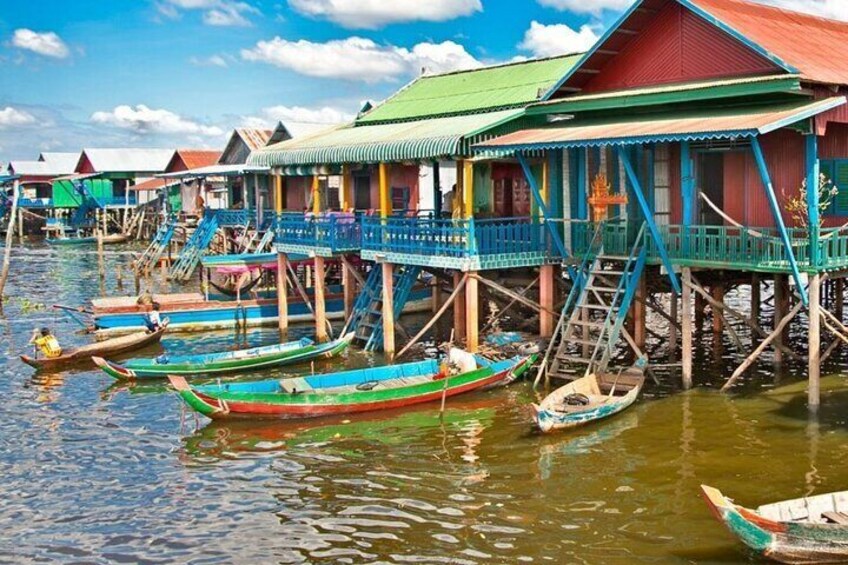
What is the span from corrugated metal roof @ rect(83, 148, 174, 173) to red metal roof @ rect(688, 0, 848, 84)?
5290 centimetres

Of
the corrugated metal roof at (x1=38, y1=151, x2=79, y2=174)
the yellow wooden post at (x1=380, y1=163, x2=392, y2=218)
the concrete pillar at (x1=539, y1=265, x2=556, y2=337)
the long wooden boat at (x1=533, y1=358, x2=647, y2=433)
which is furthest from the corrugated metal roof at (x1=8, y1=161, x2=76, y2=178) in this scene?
the long wooden boat at (x1=533, y1=358, x2=647, y2=433)

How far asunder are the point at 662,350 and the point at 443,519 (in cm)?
1250

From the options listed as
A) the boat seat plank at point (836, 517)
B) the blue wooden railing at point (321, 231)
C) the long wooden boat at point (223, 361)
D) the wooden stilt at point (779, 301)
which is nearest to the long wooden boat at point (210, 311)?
the blue wooden railing at point (321, 231)

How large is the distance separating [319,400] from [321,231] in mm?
9060

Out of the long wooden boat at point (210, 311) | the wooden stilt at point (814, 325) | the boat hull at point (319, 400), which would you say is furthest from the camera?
the long wooden boat at point (210, 311)

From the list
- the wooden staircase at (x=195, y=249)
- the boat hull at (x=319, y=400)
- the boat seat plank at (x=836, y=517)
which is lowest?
the boat seat plank at (x=836, y=517)

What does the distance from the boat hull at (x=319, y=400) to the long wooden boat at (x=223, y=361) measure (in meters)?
4.53

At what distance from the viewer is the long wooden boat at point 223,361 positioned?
77.0ft

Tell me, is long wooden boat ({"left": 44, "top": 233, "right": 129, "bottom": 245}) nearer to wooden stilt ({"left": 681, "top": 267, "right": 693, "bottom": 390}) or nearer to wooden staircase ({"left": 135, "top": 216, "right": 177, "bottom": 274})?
wooden staircase ({"left": 135, "top": 216, "right": 177, "bottom": 274})

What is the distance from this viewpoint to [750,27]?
66.0 feet

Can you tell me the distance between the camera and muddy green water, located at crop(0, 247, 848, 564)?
13891 mm

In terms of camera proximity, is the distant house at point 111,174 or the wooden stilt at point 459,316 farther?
the distant house at point 111,174

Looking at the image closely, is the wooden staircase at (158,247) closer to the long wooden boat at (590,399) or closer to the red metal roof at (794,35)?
the long wooden boat at (590,399)

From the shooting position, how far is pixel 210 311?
3144 centimetres
